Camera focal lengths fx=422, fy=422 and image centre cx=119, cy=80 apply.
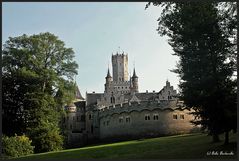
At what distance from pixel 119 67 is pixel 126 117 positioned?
1608 inches

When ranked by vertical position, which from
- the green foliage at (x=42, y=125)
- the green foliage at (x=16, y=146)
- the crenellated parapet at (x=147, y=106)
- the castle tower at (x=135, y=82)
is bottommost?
the green foliage at (x=16, y=146)

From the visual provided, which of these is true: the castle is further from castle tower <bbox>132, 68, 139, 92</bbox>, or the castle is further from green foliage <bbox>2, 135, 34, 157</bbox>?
A: green foliage <bbox>2, 135, 34, 157</bbox>

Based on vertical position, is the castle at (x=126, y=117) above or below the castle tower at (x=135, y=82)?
below

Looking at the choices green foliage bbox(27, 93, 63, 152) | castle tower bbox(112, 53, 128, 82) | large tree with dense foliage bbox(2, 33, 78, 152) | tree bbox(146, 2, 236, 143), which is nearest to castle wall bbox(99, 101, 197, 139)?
large tree with dense foliage bbox(2, 33, 78, 152)

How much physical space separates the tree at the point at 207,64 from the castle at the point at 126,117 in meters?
16.9

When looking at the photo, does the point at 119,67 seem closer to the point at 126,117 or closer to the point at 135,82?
the point at 135,82

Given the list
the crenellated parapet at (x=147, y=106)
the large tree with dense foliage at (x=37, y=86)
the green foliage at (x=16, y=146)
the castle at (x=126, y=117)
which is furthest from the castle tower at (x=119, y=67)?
the green foliage at (x=16, y=146)

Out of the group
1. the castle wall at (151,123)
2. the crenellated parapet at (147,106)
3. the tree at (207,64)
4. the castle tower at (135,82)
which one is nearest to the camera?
the tree at (207,64)

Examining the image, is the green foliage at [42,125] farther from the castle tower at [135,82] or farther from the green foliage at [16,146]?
the castle tower at [135,82]

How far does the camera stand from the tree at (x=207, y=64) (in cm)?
2172

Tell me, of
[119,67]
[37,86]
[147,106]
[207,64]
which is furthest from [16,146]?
[119,67]

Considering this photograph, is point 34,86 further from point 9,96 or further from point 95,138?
point 95,138

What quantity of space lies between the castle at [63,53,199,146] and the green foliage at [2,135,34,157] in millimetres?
13960

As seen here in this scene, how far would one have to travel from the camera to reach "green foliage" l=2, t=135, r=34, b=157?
102 ft
